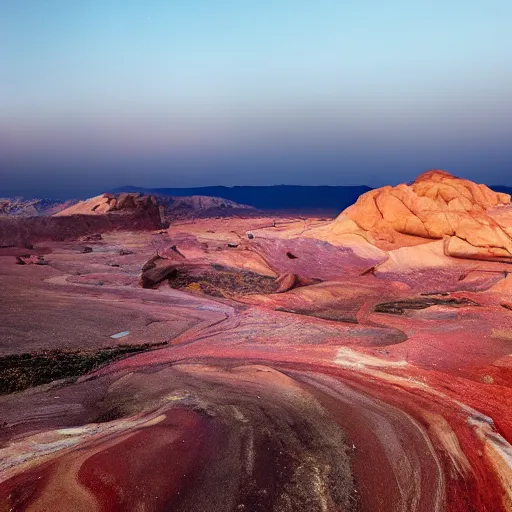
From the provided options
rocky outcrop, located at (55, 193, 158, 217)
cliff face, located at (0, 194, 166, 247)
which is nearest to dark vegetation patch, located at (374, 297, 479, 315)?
cliff face, located at (0, 194, 166, 247)

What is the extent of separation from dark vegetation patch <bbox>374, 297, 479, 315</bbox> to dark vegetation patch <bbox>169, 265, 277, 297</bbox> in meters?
3.22

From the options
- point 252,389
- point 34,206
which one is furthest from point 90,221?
point 252,389

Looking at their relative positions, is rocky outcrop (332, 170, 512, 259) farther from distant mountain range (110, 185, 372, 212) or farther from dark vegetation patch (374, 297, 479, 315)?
distant mountain range (110, 185, 372, 212)

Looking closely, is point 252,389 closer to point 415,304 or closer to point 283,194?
point 415,304

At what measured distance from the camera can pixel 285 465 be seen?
3670 mm

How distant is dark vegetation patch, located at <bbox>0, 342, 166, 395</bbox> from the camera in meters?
5.70

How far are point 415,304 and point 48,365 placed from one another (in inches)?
341

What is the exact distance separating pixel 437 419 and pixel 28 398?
16.3 feet

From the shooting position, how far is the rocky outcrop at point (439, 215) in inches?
611

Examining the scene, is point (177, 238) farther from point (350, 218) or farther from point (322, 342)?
point (322, 342)

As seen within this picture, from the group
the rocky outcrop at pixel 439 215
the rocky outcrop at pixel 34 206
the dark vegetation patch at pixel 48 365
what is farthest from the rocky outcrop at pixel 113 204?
the dark vegetation patch at pixel 48 365

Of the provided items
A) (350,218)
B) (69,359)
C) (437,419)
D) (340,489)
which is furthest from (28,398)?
(350,218)

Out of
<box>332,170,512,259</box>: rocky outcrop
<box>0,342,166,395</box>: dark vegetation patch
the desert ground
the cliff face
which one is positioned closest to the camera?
the desert ground

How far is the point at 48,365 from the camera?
20.7 ft
